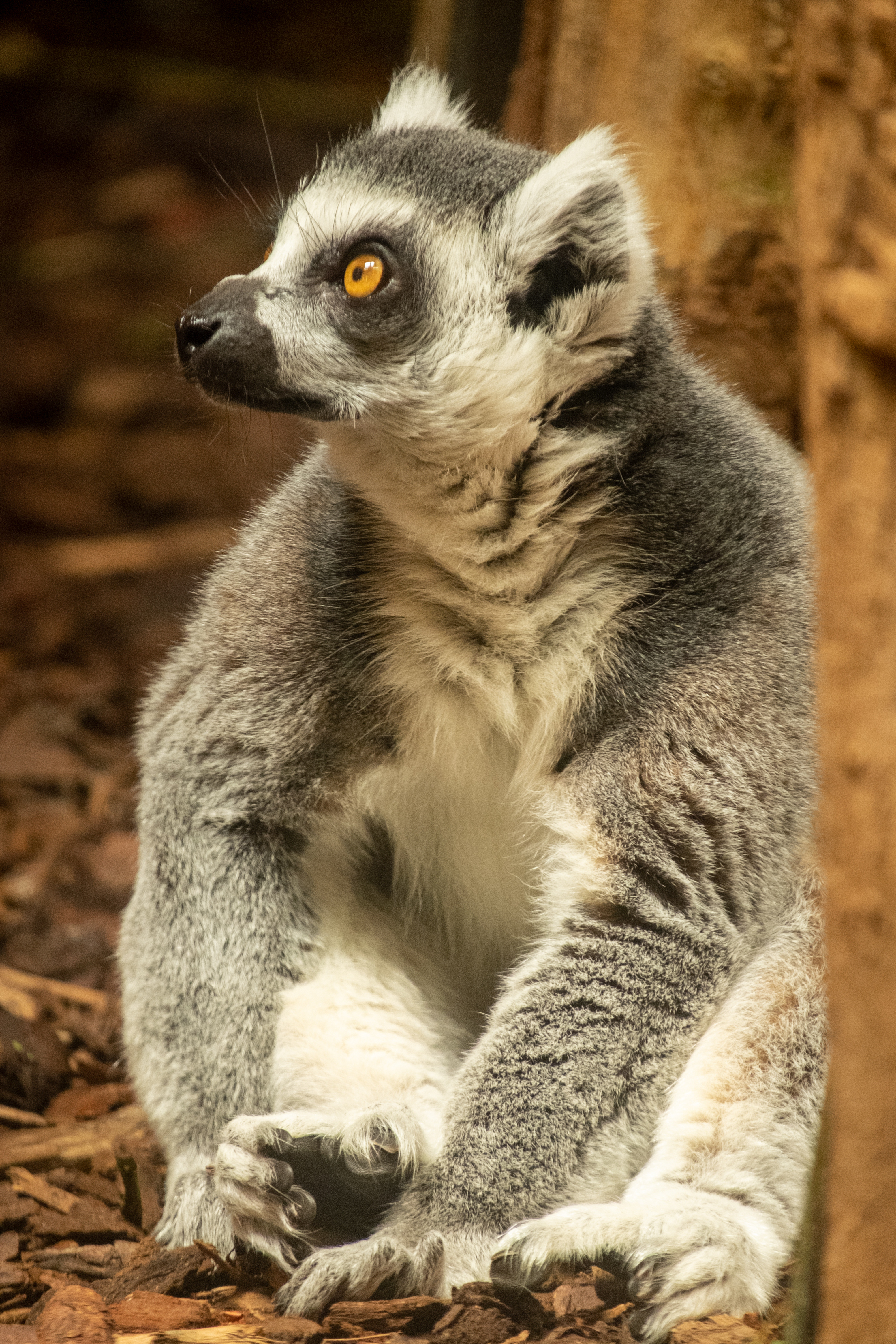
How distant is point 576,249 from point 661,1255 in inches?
92.3

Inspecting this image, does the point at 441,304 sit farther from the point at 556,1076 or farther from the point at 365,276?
the point at 556,1076

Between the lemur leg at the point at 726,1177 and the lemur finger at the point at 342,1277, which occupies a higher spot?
the lemur leg at the point at 726,1177

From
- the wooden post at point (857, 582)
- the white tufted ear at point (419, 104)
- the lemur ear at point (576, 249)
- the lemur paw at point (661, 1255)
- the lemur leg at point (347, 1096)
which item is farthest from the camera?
the white tufted ear at point (419, 104)

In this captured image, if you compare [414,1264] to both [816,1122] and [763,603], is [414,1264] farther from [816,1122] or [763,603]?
[763,603]

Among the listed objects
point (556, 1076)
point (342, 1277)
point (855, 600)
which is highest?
point (855, 600)

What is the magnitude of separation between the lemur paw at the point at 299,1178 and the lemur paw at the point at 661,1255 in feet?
1.32

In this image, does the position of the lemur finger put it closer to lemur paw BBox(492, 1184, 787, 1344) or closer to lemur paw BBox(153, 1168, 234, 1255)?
lemur paw BBox(492, 1184, 787, 1344)

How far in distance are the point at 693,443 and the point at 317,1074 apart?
187 cm

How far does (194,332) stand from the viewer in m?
3.27

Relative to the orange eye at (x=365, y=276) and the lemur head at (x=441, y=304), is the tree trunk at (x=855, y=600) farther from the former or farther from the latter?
the orange eye at (x=365, y=276)

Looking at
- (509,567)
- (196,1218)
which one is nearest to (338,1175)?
(196,1218)

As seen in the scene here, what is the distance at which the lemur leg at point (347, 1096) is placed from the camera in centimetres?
305

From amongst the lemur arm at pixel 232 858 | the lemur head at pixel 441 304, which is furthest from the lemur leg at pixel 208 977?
the lemur head at pixel 441 304

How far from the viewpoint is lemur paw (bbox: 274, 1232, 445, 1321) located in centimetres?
278
